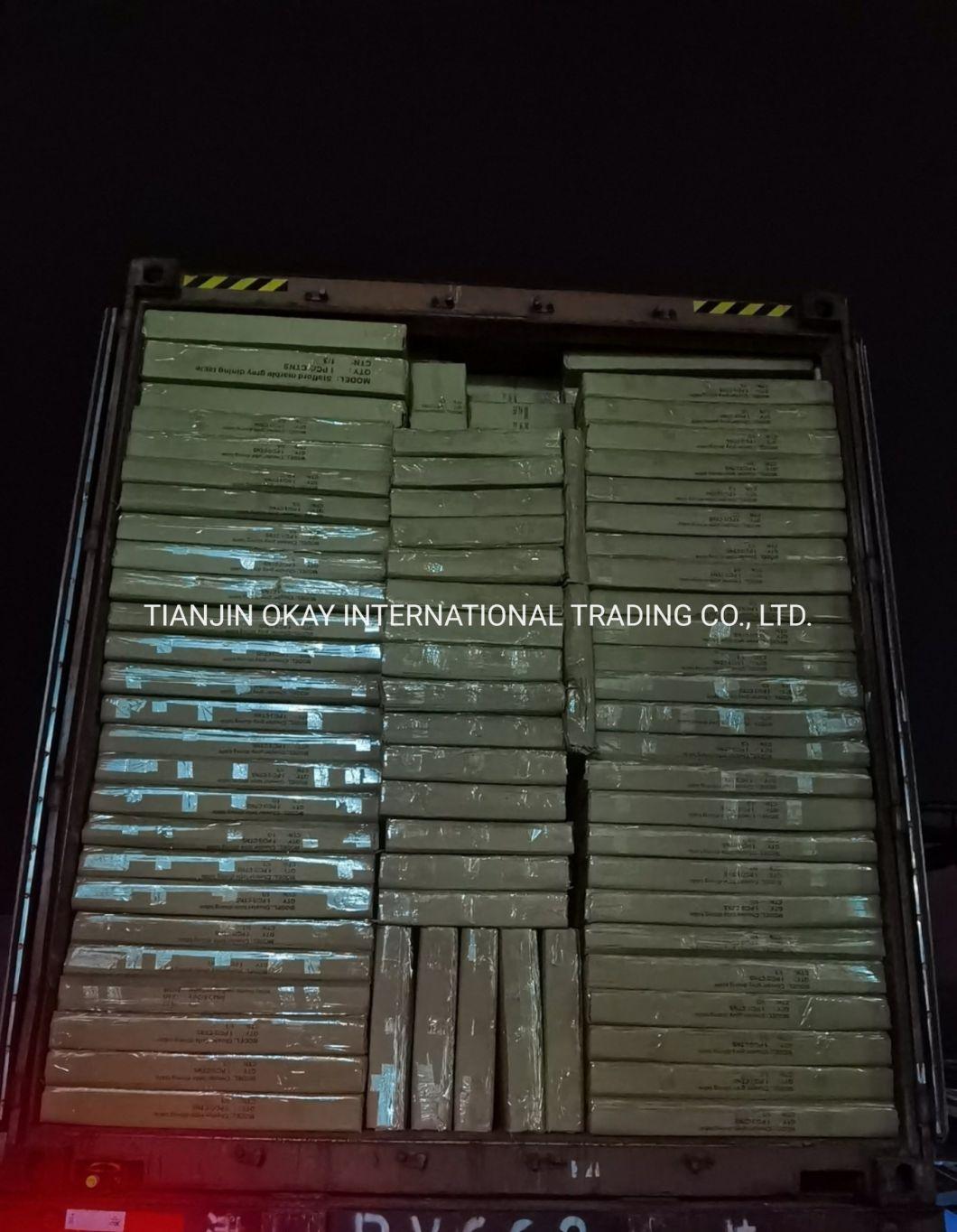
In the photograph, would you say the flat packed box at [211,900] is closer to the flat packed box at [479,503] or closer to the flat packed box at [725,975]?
the flat packed box at [725,975]

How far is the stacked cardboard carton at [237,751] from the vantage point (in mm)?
2576

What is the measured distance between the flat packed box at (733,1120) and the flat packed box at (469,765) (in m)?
0.86

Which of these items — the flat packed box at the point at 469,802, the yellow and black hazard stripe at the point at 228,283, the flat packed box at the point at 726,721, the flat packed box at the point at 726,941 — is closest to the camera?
the flat packed box at the point at 726,941

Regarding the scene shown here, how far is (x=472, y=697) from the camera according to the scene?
9.70ft

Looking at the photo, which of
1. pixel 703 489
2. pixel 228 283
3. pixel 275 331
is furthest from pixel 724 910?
pixel 228 283

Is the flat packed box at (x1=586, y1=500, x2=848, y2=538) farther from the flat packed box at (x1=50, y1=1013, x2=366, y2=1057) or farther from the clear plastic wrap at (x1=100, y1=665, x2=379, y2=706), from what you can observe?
the flat packed box at (x1=50, y1=1013, x2=366, y2=1057)

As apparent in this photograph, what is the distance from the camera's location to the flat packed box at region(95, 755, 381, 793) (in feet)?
9.29

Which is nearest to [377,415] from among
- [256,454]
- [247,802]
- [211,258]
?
[256,454]

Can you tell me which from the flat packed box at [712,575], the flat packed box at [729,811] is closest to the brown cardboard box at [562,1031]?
the flat packed box at [729,811]

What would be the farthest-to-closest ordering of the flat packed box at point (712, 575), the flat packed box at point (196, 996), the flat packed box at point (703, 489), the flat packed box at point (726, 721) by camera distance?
1. the flat packed box at point (703, 489)
2. the flat packed box at point (712, 575)
3. the flat packed box at point (726, 721)
4. the flat packed box at point (196, 996)

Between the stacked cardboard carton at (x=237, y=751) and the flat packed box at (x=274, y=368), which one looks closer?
the stacked cardboard carton at (x=237, y=751)

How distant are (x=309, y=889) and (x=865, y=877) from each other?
156 centimetres

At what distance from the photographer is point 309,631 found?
117 inches

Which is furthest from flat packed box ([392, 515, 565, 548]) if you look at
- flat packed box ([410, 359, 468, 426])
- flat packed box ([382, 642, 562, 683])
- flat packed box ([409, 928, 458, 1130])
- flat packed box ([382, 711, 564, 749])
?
flat packed box ([409, 928, 458, 1130])
